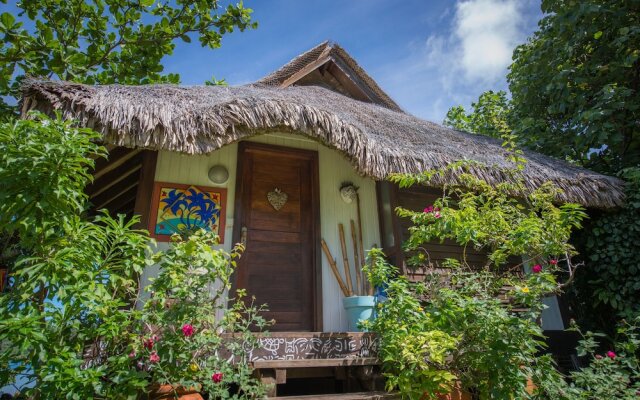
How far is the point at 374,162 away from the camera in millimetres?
3775

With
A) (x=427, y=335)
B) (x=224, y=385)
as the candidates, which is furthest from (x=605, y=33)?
(x=224, y=385)

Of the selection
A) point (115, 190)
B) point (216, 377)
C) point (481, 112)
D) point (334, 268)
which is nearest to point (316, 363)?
point (216, 377)

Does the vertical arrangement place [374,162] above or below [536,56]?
below

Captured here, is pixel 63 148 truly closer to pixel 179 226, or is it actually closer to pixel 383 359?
pixel 179 226

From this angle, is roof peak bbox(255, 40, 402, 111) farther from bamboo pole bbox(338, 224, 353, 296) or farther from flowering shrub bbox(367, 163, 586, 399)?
flowering shrub bbox(367, 163, 586, 399)

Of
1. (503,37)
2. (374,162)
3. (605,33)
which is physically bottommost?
(374,162)

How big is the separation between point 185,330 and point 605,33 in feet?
26.9

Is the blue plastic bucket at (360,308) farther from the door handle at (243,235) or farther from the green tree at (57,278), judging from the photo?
the green tree at (57,278)

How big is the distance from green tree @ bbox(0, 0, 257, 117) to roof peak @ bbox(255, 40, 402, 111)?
2.94 feet

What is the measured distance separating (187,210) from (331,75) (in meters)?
4.09

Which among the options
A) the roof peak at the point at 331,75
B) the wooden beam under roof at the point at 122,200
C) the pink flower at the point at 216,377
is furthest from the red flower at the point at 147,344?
the roof peak at the point at 331,75

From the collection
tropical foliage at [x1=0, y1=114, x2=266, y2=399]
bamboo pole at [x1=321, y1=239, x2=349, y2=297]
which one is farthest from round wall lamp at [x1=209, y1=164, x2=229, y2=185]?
tropical foliage at [x1=0, y1=114, x2=266, y2=399]

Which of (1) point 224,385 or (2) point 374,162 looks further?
(2) point 374,162

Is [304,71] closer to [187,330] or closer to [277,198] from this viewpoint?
[277,198]
